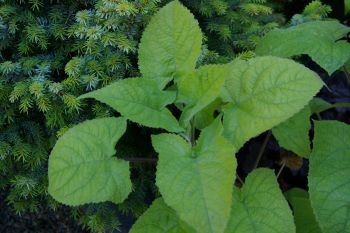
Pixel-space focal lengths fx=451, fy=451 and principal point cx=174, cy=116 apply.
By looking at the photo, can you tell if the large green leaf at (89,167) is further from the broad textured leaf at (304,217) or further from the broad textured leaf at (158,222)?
the broad textured leaf at (304,217)

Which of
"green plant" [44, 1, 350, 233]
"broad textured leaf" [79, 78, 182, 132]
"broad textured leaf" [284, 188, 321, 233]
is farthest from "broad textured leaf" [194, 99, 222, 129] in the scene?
"broad textured leaf" [284, 188, 321, 233]

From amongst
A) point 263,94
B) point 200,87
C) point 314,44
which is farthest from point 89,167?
point 314,44

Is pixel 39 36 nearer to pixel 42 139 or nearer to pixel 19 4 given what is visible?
pixel 19 4

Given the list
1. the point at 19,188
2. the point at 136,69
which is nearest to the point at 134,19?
the point at 136,69

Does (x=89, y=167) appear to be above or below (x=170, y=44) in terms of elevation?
below

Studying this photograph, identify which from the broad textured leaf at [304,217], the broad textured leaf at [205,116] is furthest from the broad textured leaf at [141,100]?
the broad textured leaf at [304,217]

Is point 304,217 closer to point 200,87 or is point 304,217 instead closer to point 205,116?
point 205,116
